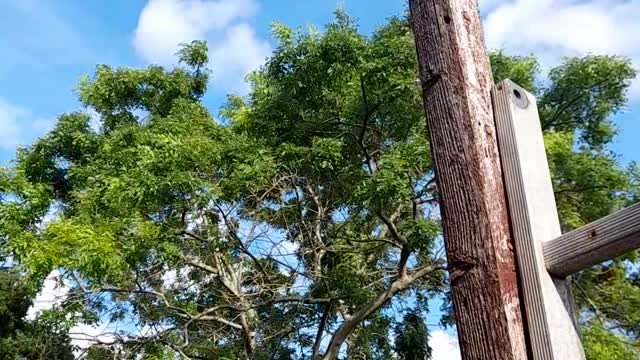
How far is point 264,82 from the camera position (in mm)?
6320

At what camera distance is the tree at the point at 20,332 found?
24.8 feet

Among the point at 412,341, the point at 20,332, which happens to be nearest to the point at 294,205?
the point at 412,341

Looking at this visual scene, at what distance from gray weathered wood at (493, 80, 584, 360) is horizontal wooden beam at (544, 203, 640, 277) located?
0.02 m

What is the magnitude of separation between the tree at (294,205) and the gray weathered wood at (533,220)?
3.87 m

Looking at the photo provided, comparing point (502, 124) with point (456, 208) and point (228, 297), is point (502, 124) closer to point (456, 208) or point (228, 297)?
point (456, 208)

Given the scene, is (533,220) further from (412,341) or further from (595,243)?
(412,341)

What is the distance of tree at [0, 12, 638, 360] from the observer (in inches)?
205

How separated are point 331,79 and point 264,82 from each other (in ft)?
3.55

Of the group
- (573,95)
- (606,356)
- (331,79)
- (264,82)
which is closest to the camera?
(606,356)

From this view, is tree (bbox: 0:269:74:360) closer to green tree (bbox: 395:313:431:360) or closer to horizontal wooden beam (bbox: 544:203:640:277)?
green tree (bbox: 395:313:431:360)

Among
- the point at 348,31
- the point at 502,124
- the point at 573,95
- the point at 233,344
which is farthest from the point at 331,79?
the point at 502,124

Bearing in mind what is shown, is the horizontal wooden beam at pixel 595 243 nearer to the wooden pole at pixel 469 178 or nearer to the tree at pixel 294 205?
the wooden pole at pixel 469 178

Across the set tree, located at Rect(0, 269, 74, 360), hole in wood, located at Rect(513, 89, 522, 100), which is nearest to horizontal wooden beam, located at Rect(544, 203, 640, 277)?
hole in wood, located at Rect(513, 89, 522, 100)

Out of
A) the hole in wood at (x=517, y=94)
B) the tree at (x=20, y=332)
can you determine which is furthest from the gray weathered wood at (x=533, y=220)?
the tree at (x=20, y=332)
